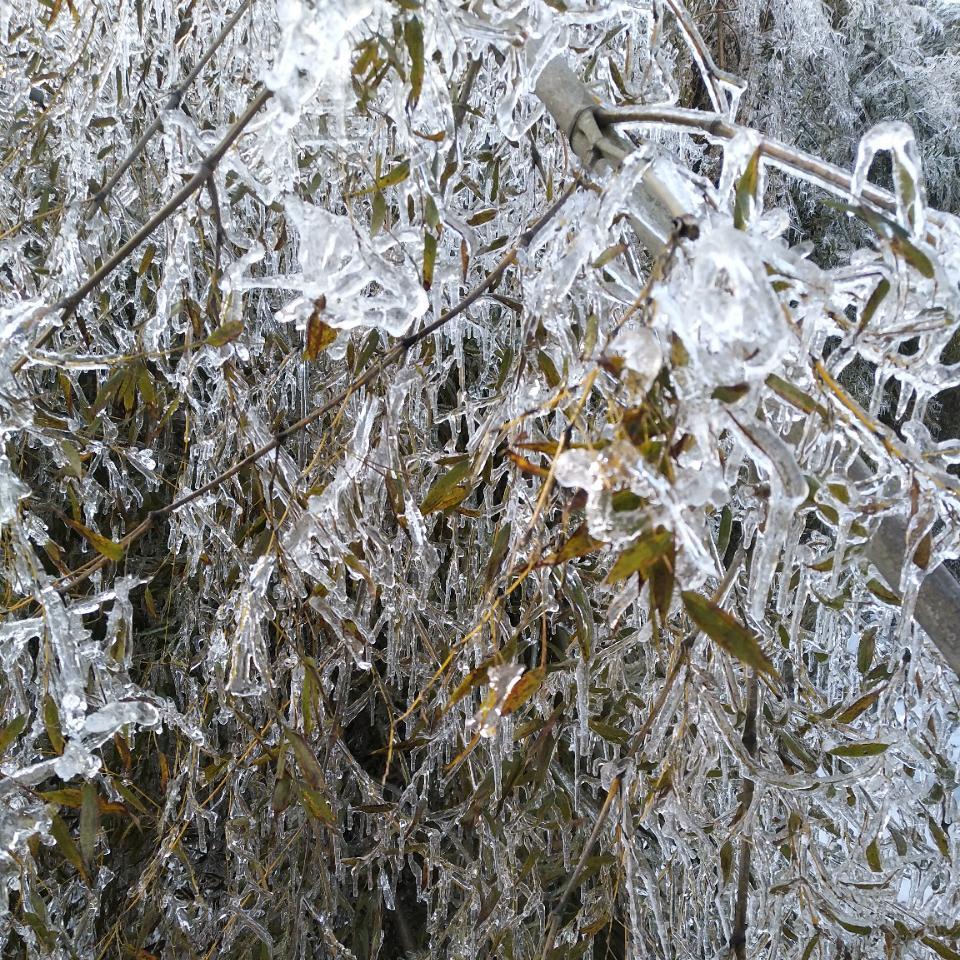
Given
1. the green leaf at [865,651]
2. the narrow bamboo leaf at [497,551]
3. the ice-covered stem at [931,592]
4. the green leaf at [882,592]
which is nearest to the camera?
the ice-covered stem at [931,592]

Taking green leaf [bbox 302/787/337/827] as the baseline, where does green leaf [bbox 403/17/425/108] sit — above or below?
above

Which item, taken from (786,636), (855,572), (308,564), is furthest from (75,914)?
(855,572)

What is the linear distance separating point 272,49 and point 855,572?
1.02 meters

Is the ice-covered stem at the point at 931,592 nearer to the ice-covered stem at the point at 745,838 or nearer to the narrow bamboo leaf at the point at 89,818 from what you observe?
the ice-covered stem at the point at 745,838

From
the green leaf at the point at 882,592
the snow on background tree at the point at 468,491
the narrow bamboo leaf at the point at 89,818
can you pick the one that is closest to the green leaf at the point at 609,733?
the snow on background tree at the point at 468,491

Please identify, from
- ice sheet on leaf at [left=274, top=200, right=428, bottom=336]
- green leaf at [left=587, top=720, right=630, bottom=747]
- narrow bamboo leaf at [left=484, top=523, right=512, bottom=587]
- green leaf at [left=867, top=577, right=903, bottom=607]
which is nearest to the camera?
ice sheet on leaf at [left=274, top=200, right=428, bottom=336]

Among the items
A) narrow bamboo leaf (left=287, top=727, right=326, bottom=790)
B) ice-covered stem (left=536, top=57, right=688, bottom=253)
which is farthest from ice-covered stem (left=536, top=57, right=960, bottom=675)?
narrow bamboo leaf (left=287, top=727, right=326, bottom=790)

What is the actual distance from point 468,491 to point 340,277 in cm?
28

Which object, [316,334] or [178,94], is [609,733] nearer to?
[316,334]

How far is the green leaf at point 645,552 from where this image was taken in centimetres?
44

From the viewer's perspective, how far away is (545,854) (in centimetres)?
132

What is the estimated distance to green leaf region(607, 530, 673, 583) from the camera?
0.44m

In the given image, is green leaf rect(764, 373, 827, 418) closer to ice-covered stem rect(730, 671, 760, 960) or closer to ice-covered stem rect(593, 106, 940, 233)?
ice-covered stem rect(593, 106, 940, 233)

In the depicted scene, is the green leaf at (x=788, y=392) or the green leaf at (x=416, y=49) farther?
the green leaf at (x=416, y=49)
